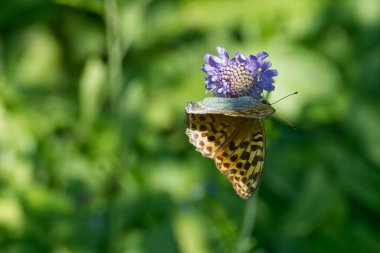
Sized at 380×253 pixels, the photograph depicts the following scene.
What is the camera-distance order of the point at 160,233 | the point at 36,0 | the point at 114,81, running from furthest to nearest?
the point at 36,0 → the point at 114,81 → the point at 160,233

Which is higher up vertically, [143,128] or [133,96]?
[133,96]

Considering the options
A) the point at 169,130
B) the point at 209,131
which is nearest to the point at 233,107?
the point at 209,131

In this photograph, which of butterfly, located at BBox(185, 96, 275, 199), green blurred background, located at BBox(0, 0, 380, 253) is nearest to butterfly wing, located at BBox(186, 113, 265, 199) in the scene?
butterfly, located at BBox(185, 96, 275, 199)

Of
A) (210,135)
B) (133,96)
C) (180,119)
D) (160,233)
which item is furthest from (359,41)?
(210,135)

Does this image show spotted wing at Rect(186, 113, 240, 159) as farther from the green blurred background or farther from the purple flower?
the green blurred background

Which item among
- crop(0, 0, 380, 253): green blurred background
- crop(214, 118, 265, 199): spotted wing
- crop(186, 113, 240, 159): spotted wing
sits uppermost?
crop(186, 113, 240, 159): spotted wing

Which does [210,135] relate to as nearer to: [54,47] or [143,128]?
[143,128]
